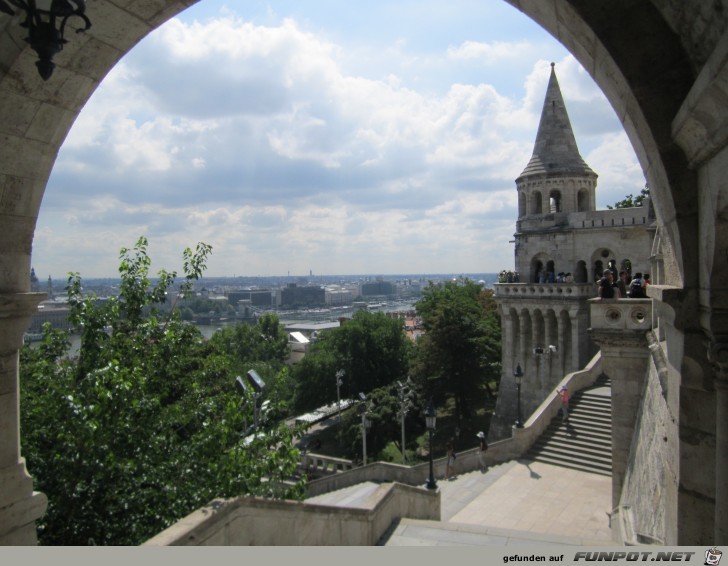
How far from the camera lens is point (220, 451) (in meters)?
7.17

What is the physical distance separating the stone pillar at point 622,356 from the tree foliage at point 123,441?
6.60 m

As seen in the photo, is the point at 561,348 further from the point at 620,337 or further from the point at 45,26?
the point at 45,26

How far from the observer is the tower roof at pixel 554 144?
27422mm

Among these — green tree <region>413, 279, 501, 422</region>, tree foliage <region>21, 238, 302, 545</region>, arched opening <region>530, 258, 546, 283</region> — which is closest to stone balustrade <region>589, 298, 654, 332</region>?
tree foliage <region>21, 238, 302, 545</region>

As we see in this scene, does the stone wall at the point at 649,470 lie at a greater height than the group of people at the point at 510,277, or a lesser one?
lesser

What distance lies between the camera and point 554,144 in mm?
27859

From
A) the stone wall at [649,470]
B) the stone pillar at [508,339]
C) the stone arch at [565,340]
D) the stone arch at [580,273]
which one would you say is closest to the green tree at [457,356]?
the stone pillar at [508,339]

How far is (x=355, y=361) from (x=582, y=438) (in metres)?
20.9

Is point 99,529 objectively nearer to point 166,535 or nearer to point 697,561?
point 166,535

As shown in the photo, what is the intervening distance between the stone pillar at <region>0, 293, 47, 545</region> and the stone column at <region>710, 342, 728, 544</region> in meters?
4.33

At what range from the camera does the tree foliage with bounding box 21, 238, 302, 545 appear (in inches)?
234

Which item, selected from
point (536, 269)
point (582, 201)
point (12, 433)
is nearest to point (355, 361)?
point (536, 269)

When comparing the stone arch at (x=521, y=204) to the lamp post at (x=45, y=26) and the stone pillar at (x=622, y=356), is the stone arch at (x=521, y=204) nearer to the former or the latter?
the stone pillar at (x=622, y=356)

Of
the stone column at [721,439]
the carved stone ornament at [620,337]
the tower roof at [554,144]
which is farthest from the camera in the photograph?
the tower roof at [554,144]
